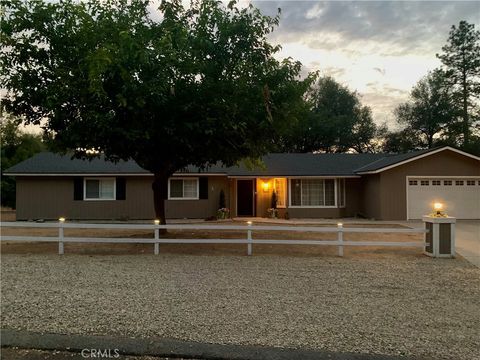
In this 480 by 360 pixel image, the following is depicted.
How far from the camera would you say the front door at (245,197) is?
22547 millimetres

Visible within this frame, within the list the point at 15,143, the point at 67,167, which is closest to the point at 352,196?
the point at 67,167

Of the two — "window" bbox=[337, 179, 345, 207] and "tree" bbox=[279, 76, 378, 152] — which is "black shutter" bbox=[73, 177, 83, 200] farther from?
"tree" bbox=[279, 76, 378, 152]

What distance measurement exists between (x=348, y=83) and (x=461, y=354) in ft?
140

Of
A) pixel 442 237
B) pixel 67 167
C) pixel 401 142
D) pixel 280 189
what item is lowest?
pixel 442 237

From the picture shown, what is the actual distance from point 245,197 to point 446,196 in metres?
9.94

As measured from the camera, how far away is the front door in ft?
74.0

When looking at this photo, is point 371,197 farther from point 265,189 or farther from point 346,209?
point 265,189

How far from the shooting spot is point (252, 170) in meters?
19.0

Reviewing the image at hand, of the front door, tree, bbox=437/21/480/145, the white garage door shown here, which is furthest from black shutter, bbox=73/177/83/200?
tree, bbox=437/21/480/145

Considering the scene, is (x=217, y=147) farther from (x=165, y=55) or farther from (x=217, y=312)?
(x=217, y=312)

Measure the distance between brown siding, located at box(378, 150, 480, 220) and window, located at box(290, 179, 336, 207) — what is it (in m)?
3.01

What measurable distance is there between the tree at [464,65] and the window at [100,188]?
28.6 metres

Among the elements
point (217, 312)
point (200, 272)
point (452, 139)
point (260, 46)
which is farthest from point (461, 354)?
point (452, 139)

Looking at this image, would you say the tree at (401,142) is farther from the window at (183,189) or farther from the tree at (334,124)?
the window at (183,189)
